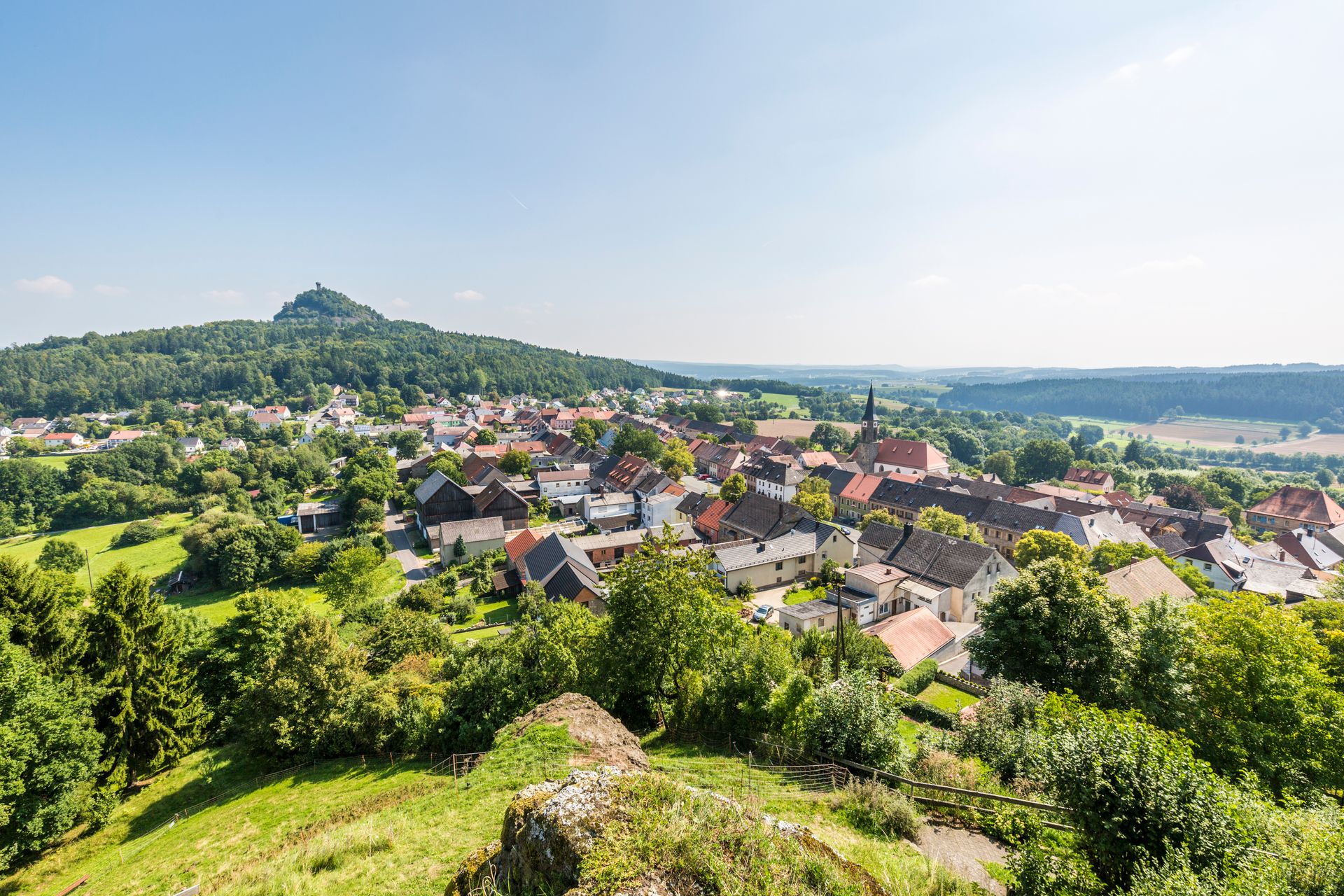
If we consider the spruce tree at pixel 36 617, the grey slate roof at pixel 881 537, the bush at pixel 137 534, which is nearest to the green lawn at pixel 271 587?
the spruce tree at pixel 36 617

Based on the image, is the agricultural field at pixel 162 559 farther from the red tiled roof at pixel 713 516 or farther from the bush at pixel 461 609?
the red tiled roof at pixel 713 516

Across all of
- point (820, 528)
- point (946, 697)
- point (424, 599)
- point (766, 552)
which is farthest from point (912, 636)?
point (424, 599)

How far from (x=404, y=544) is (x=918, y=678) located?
51.5 meters

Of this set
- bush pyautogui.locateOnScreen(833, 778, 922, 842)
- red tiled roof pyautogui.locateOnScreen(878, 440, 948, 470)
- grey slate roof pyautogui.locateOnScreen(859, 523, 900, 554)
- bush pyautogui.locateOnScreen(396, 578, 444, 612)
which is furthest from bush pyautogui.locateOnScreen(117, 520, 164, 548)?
red tiled roof pyautogui.locateOnScreen(878, 440, 948, 470)

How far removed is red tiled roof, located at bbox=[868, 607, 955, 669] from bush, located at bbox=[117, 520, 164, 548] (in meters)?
84.5

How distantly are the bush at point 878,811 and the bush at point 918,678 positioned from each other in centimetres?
1529

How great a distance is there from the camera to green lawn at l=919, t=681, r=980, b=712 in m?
24.6

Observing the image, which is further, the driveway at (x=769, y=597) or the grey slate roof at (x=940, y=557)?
the driveway at (x=769, y=597)

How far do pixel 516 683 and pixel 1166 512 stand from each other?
77.0 metres

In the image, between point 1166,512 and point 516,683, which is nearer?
point 516,683

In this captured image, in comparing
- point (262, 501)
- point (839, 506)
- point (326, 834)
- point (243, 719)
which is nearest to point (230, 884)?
point (326, 834)

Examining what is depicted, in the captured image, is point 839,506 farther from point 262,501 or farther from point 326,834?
point 262,501

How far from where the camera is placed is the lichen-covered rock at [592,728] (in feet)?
39.3

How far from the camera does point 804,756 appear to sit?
1315cm
